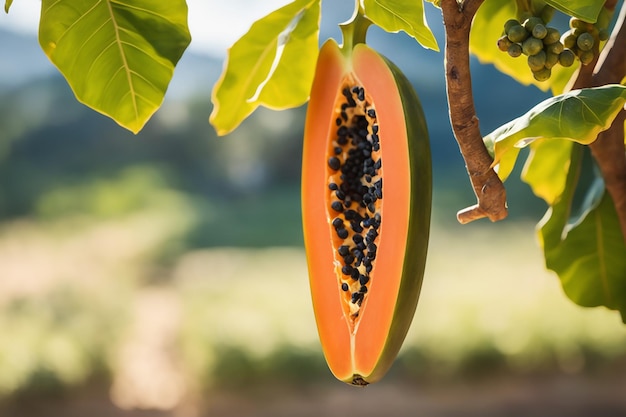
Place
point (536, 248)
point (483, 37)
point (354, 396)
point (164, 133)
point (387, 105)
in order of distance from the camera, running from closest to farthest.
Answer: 1. point (387, 105)
2. point (483, 37)
3. point (354, 396)
4. point (536, 248)
5. point (164, 133)

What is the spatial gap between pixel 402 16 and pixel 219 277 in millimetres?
2040

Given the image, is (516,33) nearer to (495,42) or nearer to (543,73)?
(543,73)

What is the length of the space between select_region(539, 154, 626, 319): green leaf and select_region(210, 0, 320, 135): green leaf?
0.76 ft

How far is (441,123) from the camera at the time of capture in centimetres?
220

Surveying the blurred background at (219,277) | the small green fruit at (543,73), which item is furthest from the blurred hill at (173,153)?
the small green fruit at (543,73)

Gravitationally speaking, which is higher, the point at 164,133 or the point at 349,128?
the point at 349,128

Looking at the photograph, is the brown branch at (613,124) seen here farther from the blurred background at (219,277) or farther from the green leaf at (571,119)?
the blurred background at (219,277)

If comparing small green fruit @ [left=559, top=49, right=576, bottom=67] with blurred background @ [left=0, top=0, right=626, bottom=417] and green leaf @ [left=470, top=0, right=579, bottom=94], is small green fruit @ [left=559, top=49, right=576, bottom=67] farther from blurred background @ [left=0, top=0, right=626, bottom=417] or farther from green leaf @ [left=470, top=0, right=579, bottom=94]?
blurred background @ [left=0, top=0, right=626, bottom=417]

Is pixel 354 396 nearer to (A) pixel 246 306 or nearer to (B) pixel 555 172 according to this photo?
(A) pixel 246 306

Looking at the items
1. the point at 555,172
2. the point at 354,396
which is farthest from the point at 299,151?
the point at 555,172

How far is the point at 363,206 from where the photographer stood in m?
0.47

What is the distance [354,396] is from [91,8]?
1.84 meters

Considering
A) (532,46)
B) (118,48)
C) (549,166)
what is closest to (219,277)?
(549,166)

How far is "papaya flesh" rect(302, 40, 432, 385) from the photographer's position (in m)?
0.39
